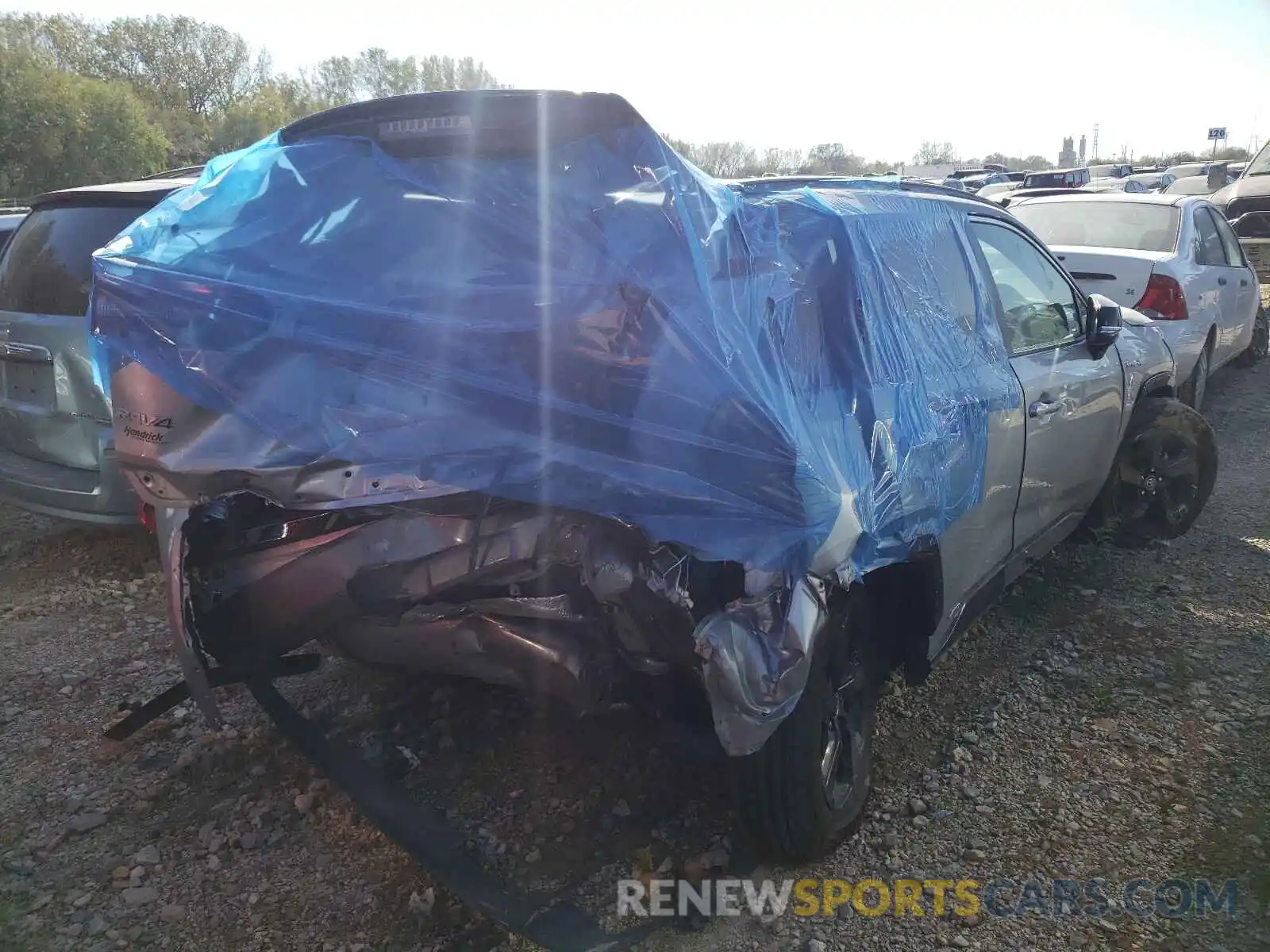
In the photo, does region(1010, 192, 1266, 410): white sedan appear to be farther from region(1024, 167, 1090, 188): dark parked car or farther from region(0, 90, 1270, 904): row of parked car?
region(1024, 167, 1090, 188): dark parked car

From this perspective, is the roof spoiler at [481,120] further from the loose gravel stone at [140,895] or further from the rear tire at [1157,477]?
the rear tire at [1157,477]

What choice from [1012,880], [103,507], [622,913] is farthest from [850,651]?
[103,507]

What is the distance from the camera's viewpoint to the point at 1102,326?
4.11m

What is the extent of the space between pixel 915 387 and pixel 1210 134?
60232 mm

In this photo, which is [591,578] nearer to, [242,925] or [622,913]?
[622,913]

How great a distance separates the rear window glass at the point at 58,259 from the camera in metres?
4.41

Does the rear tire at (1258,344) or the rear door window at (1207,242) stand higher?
the rear door window at (1207,242)

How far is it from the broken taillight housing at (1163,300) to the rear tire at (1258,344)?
300 centimetres

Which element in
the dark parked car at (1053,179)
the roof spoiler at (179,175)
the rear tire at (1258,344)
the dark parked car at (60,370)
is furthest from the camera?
the dark parked car at (1053,179)

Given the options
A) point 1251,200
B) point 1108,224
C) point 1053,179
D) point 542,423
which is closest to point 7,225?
point 542,423

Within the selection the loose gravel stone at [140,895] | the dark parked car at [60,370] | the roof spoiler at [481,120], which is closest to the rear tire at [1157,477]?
the roof spoiler at [481,120]

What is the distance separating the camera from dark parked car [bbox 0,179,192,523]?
4.29m

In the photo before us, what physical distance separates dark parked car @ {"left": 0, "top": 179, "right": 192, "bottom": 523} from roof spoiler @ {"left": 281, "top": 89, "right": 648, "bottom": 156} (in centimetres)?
239

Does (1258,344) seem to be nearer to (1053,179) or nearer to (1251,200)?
(1251,200)
